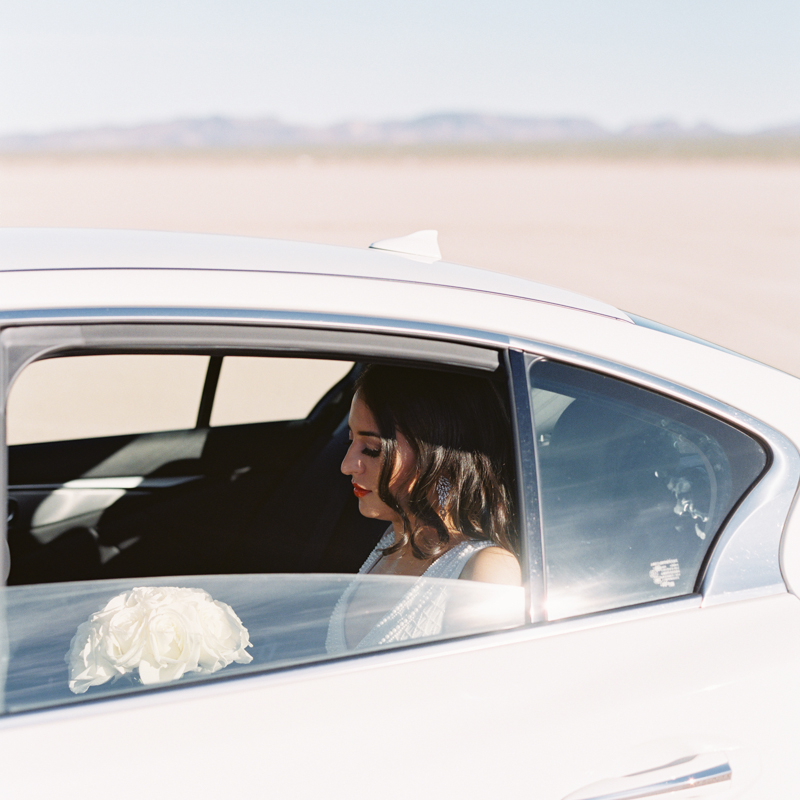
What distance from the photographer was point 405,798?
1131mm

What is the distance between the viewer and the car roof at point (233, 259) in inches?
53.1

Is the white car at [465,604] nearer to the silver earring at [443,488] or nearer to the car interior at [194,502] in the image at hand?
the silver earring at [443,488]

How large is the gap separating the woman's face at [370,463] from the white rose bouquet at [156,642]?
19.8 inches

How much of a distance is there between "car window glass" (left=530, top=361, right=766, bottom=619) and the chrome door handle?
25 centimetres

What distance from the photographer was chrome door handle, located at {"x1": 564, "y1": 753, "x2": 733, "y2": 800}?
46.6 inches

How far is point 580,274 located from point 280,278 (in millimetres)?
13393

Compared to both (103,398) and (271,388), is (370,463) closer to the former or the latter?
(271,388)

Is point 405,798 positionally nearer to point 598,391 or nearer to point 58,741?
point 58,741

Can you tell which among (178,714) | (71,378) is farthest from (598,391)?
(71,378)

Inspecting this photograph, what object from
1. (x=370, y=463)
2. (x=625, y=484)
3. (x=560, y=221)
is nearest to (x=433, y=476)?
(x=370, y=463)

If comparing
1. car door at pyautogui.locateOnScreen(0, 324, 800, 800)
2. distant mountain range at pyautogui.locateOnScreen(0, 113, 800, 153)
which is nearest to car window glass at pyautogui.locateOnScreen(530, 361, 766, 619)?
car door at pyautogui.locateOnScreen(0, 324, 800, 800)

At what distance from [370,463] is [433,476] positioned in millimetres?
151

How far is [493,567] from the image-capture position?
1432 mm

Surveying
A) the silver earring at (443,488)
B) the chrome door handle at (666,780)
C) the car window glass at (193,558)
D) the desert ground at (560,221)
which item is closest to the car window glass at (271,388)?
the car window glass at (193,558)
